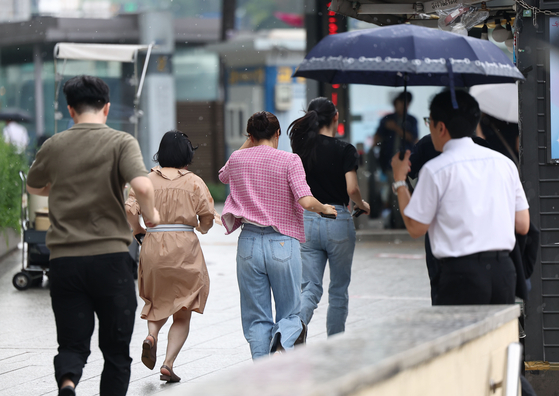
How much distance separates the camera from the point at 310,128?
5.77m

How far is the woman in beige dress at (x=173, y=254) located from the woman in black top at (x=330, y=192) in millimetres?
755

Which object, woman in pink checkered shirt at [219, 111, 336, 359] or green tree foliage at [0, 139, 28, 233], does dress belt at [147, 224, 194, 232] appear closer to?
woman in pink checkered shirt at [219, 111, 336, 359]

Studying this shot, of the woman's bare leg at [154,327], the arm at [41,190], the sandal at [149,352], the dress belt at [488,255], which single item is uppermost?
the arm at [41,190]

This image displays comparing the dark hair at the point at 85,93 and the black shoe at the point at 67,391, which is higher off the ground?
the dark hair at the point at 85,93

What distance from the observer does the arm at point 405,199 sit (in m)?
3.71

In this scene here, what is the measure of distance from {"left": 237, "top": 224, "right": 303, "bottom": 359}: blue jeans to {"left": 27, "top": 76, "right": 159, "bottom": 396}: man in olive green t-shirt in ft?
4.08

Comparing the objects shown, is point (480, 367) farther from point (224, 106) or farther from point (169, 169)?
point (224, 106)

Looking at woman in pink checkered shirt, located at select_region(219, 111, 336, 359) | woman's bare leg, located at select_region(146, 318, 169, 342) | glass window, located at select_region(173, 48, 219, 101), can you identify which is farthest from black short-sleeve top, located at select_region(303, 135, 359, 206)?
glass window, located at select_region(173, 48, 219, 101)

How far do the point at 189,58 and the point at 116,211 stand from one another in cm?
2448

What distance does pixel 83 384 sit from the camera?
5.52 meters

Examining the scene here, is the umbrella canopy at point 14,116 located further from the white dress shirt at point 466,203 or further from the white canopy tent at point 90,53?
the white dress shirt at point 466,203

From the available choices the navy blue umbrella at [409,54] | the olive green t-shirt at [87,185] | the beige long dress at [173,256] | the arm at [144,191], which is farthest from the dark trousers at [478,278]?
the beige long dress at [173,256]

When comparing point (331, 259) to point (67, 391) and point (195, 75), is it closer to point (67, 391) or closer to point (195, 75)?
point (67, 391)

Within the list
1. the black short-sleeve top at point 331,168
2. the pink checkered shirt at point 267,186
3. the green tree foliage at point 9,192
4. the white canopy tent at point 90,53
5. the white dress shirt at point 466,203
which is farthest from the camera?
the green tree foliage at point 9,192
